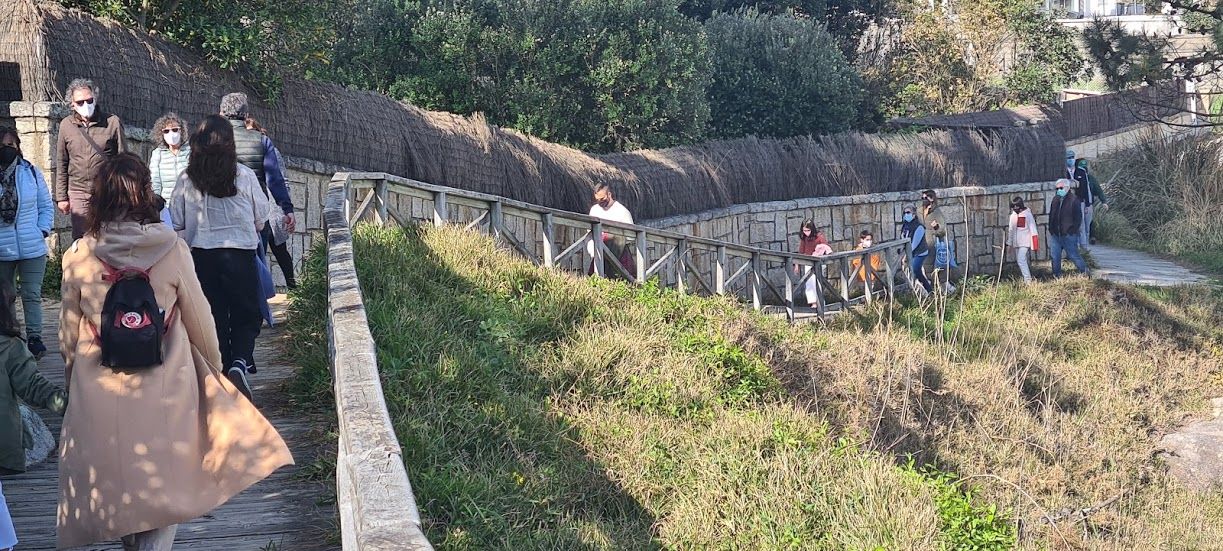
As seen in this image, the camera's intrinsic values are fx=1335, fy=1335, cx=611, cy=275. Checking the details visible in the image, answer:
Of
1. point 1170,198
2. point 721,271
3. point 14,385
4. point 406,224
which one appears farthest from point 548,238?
point 1170,198

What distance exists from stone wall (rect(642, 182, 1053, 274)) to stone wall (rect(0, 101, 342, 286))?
5.94 meters

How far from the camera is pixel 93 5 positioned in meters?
11.8

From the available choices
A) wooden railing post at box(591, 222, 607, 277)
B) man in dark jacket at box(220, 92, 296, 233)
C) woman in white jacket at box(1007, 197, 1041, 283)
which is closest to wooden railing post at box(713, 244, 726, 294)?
wooden railing post at box(591, 222, 607, 277)

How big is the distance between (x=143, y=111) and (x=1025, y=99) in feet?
83.4

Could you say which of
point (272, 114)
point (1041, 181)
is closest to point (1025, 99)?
point (1041, 181)

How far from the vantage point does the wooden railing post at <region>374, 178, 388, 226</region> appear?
9.95 m

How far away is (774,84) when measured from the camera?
86.4 feet

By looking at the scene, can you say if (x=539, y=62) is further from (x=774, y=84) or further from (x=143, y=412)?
(x=143, y=412)

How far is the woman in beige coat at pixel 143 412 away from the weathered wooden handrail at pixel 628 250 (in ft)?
14.9

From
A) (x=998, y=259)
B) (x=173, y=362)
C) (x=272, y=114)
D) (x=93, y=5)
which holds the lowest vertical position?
(x=998, y=259)

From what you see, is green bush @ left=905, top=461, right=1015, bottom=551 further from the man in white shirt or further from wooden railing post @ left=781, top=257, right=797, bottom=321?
wooden railing post @ left=781, top=257, right=797, bottom=321

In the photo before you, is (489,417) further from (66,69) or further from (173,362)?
(66,69)

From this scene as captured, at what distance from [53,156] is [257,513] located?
19.2 feet

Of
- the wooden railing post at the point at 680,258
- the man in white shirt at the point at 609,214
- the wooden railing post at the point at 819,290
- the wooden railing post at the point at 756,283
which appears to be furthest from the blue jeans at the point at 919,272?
the man in white shirt at the point at 609,214
